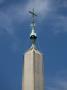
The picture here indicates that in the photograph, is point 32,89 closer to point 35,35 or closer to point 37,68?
point 37,68

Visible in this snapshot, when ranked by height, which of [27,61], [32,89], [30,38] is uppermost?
[30,38]

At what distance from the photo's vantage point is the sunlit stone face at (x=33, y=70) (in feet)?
85.4

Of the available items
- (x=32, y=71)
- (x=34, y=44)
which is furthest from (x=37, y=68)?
(x=34, y=44)

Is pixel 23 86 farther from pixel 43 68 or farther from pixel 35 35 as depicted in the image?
pixel 35 35

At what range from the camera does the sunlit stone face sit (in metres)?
26.0

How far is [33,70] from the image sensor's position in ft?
86.9

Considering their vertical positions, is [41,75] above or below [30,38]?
below

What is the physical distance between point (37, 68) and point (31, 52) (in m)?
1.31

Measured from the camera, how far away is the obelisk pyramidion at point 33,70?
26.0 meters

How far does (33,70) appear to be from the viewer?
26484 millimetres

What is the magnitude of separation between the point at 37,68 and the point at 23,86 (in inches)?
64.2

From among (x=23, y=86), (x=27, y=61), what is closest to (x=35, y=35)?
(x=27, y=61)

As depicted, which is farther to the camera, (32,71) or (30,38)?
(30,38)

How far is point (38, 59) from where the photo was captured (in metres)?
27.1
